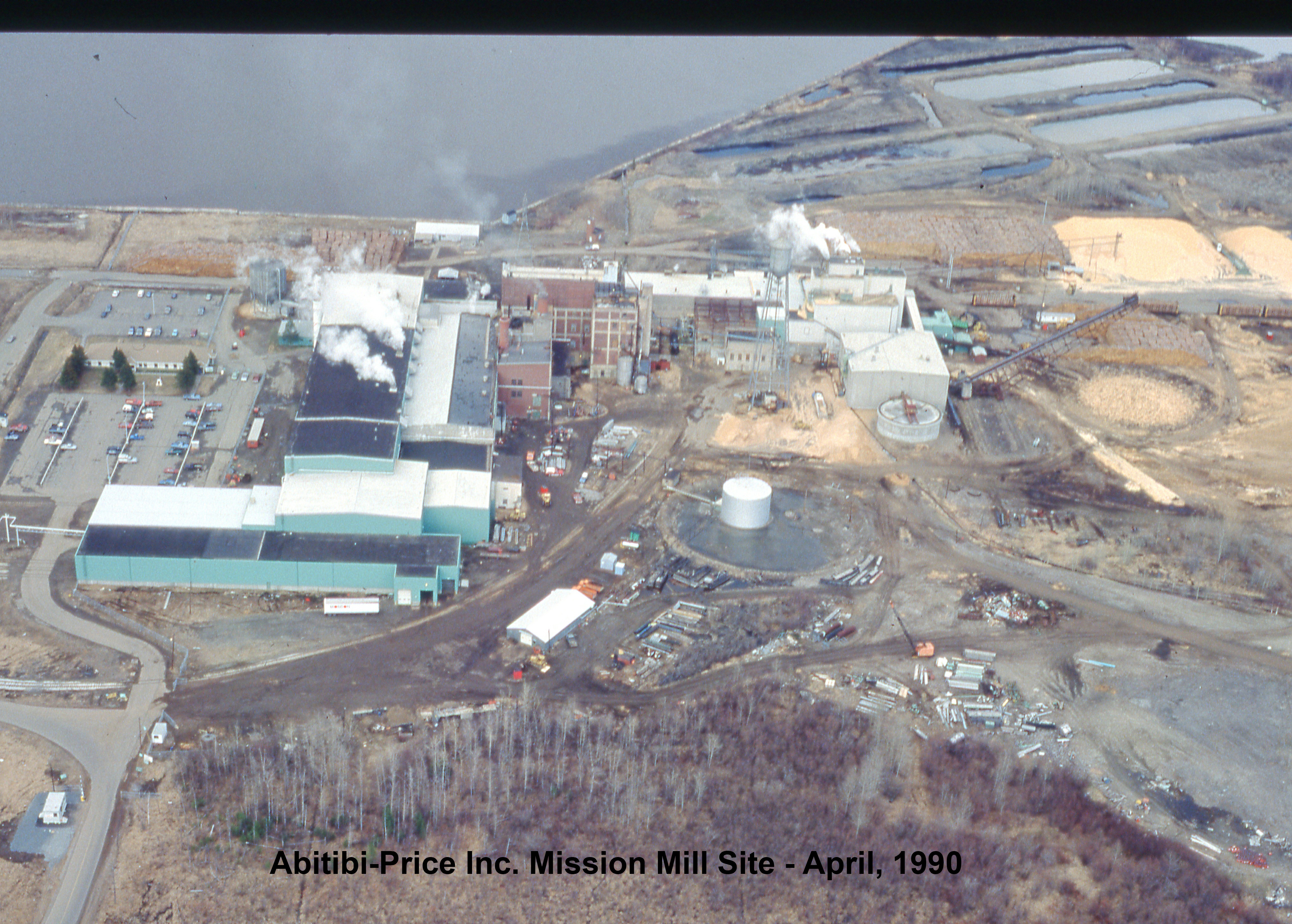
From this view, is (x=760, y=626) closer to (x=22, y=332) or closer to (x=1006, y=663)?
(x=1006, y=663)

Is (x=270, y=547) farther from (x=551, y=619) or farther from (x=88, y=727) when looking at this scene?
(x=551, y=619)

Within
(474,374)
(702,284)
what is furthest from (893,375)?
(474,374)

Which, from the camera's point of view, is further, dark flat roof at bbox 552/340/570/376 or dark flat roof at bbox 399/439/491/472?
dark flat roof at bbox 552/340/570/376

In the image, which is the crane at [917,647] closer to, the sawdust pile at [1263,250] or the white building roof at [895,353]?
the white building roof at [895,353]

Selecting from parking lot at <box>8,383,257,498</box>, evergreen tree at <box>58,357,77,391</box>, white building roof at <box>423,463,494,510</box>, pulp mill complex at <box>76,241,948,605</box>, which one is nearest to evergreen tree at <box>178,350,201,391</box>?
parking lot at <box>8,383,257,498</box>

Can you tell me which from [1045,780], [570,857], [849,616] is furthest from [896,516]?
[570,857]

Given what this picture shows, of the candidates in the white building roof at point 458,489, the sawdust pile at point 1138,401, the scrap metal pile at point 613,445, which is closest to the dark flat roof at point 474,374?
the white building roof at point 458,489

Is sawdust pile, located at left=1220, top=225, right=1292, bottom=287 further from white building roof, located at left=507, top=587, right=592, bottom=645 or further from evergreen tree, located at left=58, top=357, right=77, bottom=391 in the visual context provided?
evergreen tree, located at left=58, top=357, right=77, bottom=391
